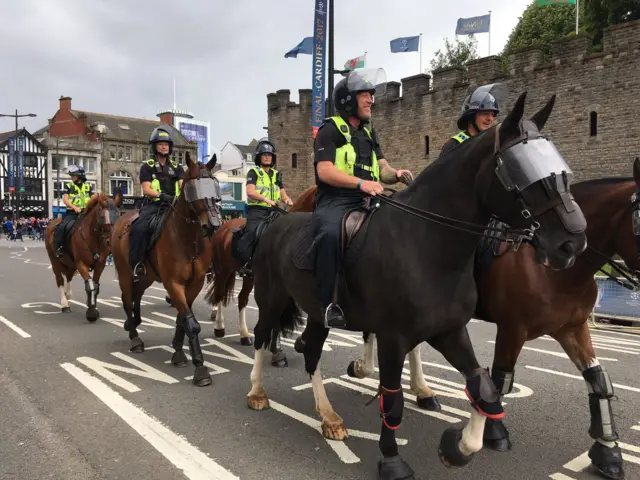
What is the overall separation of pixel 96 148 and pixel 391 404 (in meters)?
72.6

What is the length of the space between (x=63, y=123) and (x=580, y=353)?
79.8 metres

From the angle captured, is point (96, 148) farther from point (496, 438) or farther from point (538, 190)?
point (538, 190)

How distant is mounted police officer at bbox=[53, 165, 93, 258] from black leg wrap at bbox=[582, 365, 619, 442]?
9577 mm

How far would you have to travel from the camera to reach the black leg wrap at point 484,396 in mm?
3229

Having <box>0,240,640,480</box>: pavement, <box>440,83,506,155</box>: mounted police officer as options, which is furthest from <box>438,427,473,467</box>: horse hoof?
<box>440,83,506,155</box>: mounted police officer

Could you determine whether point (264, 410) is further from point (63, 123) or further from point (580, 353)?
point (63, 123)

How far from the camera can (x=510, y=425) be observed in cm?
456

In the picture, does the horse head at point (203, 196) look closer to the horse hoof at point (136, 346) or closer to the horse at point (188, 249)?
the horse at point (188, 249)

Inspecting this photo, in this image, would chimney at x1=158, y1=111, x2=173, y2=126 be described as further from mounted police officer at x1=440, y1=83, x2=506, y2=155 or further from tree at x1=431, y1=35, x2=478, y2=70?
mounted police officer at x1=440, y1=83, x2=506, y2=155

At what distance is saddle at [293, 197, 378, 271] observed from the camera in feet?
12.4

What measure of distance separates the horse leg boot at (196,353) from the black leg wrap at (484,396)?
3282mm

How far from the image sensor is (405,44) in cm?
2578

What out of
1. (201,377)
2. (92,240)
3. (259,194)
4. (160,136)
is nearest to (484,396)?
(201,377)

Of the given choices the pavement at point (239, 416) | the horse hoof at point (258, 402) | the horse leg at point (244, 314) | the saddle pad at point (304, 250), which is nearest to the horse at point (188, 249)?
the pavement at point (239, 416)
